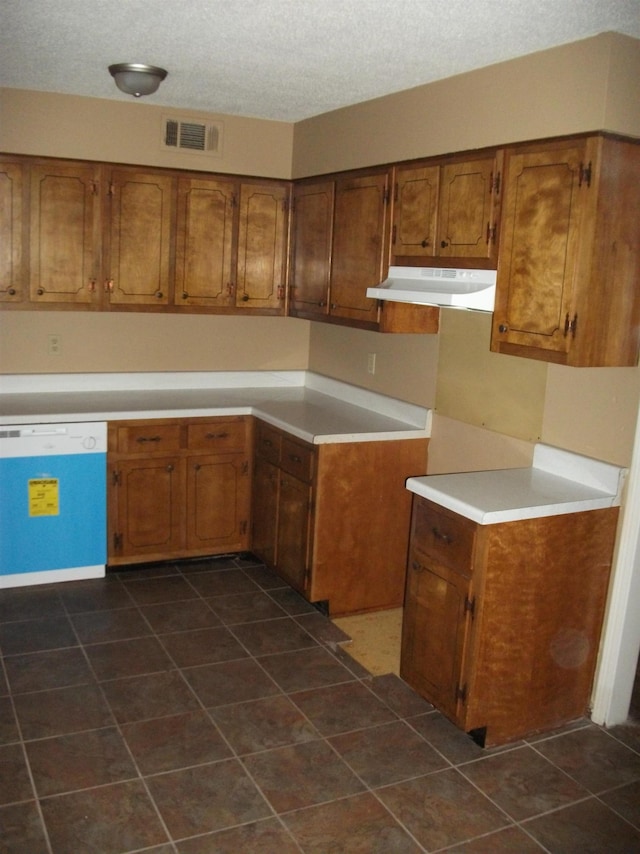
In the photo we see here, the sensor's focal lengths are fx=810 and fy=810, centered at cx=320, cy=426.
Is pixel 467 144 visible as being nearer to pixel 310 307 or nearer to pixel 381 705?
pixel 310 307

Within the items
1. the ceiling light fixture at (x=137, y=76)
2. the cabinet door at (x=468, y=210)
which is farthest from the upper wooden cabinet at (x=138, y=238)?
the cabinet door at (x=468, y=210)

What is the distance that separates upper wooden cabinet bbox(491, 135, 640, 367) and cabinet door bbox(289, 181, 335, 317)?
1506 millimetres

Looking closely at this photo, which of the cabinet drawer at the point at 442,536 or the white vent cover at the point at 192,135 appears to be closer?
the cabinet drawer at the point at 442,536

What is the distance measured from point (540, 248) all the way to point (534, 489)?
89 cm

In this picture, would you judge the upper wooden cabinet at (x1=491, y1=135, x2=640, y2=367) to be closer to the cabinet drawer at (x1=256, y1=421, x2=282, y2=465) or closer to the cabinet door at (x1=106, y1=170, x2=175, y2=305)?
the cabinet drawer at (x1=256, y1=421, x2=282, y2=465)

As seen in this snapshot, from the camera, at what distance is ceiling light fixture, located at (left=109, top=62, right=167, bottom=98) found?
11.5 ft

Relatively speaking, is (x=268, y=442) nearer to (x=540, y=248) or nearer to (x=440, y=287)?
(x=440, y=287)

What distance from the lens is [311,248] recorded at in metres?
4.54

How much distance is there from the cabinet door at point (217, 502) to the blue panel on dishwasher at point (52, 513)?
491mm

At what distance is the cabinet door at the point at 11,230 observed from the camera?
163 inches

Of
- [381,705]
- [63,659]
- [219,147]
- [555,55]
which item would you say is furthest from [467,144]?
[63,659]

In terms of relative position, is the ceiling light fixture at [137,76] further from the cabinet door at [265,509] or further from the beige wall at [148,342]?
the cabinet door at [265,509]

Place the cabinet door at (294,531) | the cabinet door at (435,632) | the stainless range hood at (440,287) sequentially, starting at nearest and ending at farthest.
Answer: the cabinet door at (435,632) < the stainless range hood at (440,287) < the cabinet door at (294,531)

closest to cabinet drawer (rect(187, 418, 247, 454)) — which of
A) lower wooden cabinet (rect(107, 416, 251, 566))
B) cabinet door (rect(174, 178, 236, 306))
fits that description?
lower wooden cabinet (rect(107, 416, 251, 566))
